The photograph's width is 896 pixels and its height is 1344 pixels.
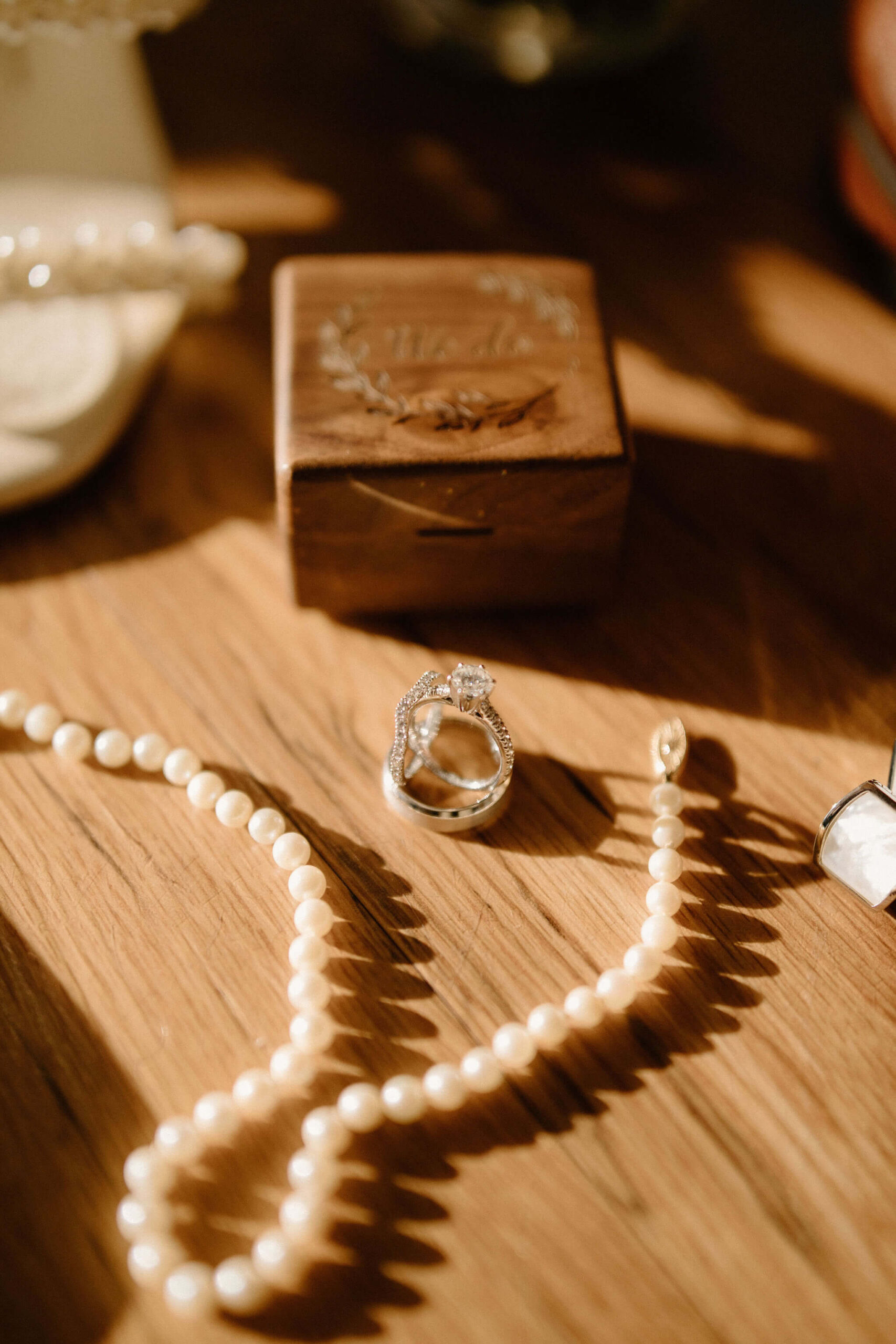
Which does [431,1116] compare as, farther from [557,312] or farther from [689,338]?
[689,338]

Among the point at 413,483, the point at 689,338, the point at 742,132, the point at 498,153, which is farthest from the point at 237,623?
the point at 742,132

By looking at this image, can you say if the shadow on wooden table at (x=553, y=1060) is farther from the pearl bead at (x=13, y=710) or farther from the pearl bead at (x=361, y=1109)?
the pearl bead at (x=13, y=710)

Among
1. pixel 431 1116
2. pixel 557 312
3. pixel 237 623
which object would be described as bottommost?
pixel 431 1116

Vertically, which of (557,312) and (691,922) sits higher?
(557,312)

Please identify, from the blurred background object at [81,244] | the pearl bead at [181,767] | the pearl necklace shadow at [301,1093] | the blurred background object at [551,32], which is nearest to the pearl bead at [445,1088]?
the pearl necklace shadow at [301,1093]

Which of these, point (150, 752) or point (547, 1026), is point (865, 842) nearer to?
point (547, 1026)

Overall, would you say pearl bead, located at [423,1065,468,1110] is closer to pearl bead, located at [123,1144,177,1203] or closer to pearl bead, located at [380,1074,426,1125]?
pearl bead, located at [380,1074,426,1125]
